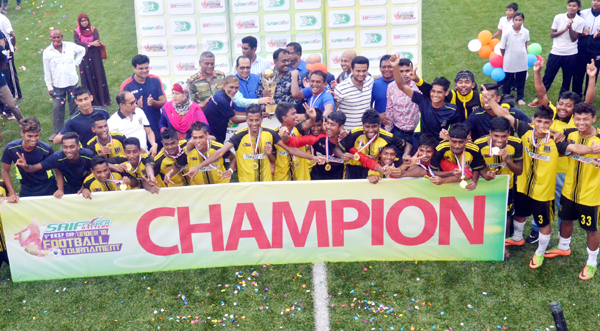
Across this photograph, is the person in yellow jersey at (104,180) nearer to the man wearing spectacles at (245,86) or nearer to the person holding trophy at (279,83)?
the man wearing spectacles at (245,86)

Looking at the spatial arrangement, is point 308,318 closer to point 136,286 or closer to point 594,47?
point 136,286

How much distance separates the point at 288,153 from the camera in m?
7.66

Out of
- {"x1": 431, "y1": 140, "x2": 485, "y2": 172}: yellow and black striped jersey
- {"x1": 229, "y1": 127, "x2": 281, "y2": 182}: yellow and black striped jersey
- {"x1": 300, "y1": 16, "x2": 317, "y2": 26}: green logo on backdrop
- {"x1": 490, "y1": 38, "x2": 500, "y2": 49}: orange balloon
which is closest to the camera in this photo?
{"x1": 431, "y1": 140, "x2": 485, "y2": 172}: yellow and black striped jersey

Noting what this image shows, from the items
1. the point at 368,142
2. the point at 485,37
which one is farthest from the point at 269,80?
the point at 485,37

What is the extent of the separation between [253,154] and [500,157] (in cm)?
300

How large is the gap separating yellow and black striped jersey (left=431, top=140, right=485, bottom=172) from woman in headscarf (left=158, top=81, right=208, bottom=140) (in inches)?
144

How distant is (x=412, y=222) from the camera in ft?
23.4

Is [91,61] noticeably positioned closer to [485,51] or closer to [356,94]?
[356,94]

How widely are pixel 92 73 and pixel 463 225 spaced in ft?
28.9

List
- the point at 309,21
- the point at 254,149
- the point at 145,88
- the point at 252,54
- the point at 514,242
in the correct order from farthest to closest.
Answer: the point at 309,21, the point at 252,54, the point at 145,88, the point at 514,242, the point at 254,149

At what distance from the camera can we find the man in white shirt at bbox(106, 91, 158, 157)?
842 cm

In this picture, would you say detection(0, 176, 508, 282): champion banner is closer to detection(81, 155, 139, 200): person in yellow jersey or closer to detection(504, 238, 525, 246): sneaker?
detection(81, 155, 139, 200): person in yellow jersey

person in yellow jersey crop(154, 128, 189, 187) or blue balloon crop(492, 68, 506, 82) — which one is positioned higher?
blue balloon crop(492, 68, 506, 82)

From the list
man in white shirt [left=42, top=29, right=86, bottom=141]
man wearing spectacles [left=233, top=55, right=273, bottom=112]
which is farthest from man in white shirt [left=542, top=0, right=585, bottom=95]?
man in white shirt [left=42, top=29, right=86, bottom=141]
